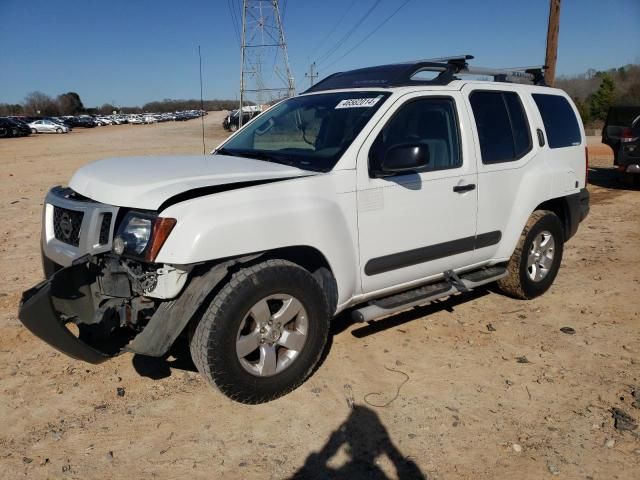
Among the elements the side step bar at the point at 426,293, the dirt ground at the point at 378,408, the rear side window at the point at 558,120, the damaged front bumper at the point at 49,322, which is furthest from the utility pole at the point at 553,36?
the damaged front bumper at the point at 49,322

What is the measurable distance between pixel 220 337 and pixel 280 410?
66cm

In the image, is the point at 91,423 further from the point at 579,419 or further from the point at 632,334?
the point at 632,334

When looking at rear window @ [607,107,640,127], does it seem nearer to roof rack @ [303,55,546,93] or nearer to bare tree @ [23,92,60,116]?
roof rack @ [303,55,546,93]

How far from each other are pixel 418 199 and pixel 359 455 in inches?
70.4

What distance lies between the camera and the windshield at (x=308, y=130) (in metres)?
3.65

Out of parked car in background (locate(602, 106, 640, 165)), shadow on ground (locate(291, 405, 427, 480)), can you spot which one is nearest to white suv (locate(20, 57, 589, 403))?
shadow on ground (locate(291, 405, 427, 480))

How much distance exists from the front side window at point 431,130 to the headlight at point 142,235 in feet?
5.49

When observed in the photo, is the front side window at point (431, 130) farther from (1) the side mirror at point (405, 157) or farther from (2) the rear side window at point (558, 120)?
(2) the rear side window at point (558, 120)

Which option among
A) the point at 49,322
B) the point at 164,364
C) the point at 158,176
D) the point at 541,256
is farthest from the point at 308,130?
the point at 541,256

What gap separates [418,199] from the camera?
3.78 meters

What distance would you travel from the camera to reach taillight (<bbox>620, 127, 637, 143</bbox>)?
35.3ft

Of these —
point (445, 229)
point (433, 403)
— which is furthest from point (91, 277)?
point (445, 229)

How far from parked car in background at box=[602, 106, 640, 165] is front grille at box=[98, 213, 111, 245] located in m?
11.0

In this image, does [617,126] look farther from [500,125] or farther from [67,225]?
[67,225]
